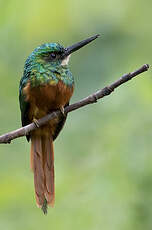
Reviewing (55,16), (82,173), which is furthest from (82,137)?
(55,16)

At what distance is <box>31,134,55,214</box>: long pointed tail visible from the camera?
3.33 meters

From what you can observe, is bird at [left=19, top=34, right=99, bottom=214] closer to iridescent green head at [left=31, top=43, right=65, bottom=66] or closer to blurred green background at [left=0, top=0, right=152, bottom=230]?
iridescent green head at [left=31, top=43, right=65, bottom=66]

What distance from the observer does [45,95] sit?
3.58m

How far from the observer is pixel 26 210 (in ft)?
11.0

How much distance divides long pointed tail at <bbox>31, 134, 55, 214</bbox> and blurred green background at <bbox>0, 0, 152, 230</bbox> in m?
0.06

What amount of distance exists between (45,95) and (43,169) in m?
0.50

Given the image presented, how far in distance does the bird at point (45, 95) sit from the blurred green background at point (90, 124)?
10cm

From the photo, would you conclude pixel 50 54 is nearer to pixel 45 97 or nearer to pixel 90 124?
pixel 45 97

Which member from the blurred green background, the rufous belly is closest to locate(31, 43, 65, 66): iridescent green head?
the rufous belly

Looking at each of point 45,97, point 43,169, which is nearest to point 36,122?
point 45,97

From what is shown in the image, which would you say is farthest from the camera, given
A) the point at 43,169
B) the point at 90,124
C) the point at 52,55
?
the point at 90,124

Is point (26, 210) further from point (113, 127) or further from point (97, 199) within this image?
point (113, 127)

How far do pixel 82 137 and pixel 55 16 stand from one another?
39.5 inches

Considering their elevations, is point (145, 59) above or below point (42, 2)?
below
